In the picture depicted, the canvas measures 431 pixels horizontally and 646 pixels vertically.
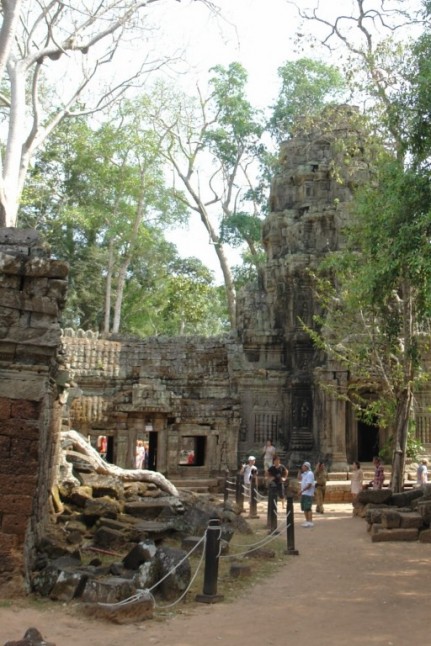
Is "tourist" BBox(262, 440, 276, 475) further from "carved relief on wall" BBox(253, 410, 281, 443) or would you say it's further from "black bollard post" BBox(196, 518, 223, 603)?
"black bollard post" BBox(196, 518, 223, 603)

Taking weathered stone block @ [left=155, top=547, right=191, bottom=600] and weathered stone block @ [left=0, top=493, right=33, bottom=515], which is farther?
weathered stone block @ [left=155, top=547, right=191, bottom=600]

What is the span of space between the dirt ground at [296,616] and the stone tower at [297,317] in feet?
36.3

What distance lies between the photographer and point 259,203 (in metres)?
33.7

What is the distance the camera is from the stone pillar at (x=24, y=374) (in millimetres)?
6832

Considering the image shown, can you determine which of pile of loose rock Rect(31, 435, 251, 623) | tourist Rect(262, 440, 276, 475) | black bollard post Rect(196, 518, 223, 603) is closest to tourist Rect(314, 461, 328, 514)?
tourist Rect(262, 440, 276, 475)

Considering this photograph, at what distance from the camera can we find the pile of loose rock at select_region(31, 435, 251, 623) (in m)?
6.43

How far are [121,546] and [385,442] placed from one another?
1381cm

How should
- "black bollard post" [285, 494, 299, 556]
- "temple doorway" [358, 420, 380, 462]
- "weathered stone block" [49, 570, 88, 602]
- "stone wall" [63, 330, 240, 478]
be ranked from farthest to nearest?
"temple doorway" [358, 420, 380, 462]
"stone wall" [63, 330, 240, 478]
"black bollard post" [285, 494, 299, 556]
"weathered stone block" [49, 570, 88, 602]

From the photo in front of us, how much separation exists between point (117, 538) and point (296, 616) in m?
3.14

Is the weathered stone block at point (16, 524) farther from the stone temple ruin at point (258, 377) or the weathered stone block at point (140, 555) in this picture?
the stone temple ruin at point (258, 377)

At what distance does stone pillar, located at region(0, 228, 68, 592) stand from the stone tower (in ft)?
44.9

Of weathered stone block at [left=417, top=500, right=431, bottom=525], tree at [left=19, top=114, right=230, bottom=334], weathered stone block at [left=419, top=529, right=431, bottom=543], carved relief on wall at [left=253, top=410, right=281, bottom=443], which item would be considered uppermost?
tree at [left=19, top=114, right=230, bottom=334]

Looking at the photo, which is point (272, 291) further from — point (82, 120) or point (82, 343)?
point (82, 120)

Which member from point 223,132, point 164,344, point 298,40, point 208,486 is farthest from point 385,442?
point 223,132
